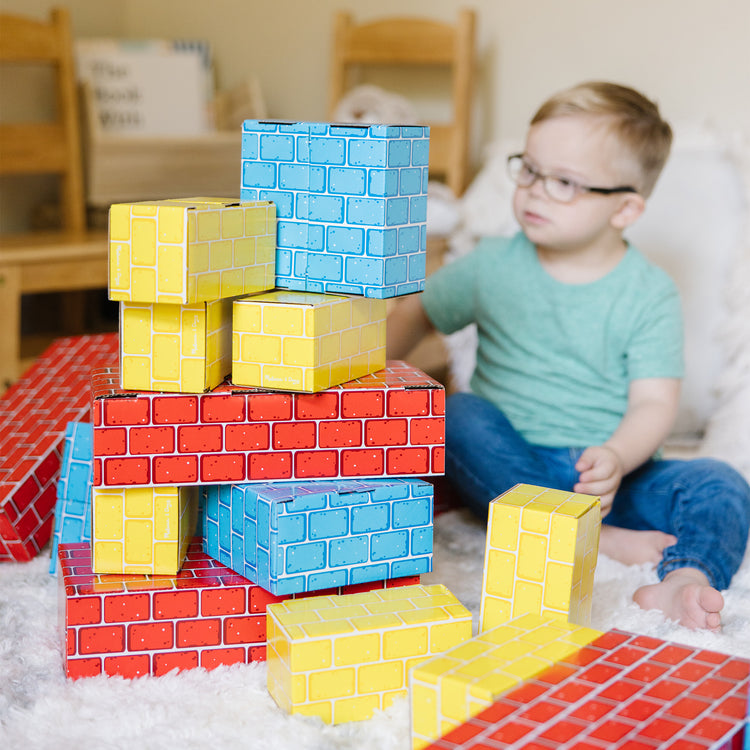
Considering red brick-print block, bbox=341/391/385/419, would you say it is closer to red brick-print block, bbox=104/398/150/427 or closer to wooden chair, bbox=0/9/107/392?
red brick-print block, bbox=104/398/150/427

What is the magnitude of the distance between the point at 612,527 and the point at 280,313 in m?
0.56

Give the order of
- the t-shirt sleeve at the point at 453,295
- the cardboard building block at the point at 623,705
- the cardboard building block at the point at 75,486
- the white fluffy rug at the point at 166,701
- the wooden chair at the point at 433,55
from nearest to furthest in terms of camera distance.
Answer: the cardboard building block at the point at 623,705 < the white fluffy rug at the point at 166,701 < the cardboard building block at the point at 75,486 < the t-shirt sleeve at the point at 453,295 < the wooden chair at the point at 433,55

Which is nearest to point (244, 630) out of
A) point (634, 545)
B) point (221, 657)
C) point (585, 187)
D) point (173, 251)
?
point (221, 657)

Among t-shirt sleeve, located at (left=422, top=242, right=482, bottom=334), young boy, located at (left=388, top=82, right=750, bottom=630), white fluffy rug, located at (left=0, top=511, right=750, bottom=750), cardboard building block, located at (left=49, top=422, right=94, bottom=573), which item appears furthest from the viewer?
t-shirt sleeve, located at (left=422, top=242, right=482, bottom=334)

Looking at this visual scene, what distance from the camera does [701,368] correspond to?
62.5 inches

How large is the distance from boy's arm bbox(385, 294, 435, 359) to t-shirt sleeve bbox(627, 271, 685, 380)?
0.31 meters

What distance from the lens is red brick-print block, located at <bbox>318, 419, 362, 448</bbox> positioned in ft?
3.18

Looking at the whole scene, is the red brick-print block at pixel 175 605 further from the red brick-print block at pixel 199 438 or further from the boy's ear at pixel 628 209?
the boy's ear at pixel 628 209

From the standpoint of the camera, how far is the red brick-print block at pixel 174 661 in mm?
928

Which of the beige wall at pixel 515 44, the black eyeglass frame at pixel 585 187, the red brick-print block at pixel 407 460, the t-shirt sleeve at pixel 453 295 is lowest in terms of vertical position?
the red brick-print block at pixel 407 460

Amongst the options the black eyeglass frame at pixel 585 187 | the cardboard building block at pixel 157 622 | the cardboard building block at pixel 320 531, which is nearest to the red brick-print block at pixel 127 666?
the cardboard building block at pixel 157 622

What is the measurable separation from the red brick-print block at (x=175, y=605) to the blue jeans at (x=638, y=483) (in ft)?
1.53

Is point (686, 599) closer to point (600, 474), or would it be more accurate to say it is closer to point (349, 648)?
point (600, 474)

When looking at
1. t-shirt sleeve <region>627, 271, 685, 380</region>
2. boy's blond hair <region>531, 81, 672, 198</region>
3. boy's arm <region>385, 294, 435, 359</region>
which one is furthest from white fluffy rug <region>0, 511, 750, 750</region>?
boy's blond hair <region>531, 81, 672, 198</region>
